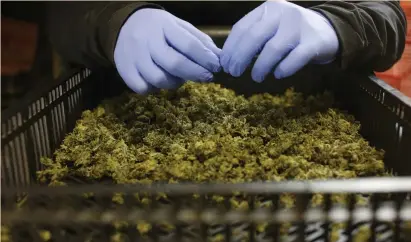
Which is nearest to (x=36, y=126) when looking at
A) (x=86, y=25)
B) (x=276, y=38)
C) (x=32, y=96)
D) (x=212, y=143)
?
(x=32, y=96)

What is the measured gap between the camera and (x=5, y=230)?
0.53 metres

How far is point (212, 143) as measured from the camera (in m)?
0.73

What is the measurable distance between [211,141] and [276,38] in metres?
0.19

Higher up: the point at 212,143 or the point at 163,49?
the point at 163,49

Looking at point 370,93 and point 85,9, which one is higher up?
point 85,9

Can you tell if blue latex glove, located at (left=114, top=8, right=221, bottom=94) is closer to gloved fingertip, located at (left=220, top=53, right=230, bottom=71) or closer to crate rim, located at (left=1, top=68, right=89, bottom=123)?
gloved fingertip, located at (left=220, top=53, right=230, bottom=71)

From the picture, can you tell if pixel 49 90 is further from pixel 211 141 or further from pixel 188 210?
pixel 188 210

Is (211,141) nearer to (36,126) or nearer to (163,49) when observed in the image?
(163,49)

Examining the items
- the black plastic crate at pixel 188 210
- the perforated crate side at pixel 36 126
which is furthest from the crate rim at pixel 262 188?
the perforated crate side at pixel 36 126

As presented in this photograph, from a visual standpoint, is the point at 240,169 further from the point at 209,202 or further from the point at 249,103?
the point at 249,103

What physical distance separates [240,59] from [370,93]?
0.91 feet

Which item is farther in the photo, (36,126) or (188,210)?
(36,126)

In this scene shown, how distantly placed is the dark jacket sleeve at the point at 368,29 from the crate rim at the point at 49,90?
0.05 metres

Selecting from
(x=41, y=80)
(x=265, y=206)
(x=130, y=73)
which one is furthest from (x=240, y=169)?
(x=41, y=80)
